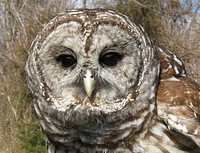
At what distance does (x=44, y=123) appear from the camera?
3.60m

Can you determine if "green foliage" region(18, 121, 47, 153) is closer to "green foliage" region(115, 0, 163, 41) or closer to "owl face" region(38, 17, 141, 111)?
"green foliage" region(115, 0, 163, 41)

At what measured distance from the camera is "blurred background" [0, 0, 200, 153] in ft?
38.0

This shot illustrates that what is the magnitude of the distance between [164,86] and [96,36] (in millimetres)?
668

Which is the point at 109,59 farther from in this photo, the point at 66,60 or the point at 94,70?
the point at 66,60

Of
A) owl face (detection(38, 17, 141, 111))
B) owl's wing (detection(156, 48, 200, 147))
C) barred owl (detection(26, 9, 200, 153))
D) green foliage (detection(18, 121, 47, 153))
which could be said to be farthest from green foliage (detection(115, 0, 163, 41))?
owl face (detection(38, 17, 141, 111))

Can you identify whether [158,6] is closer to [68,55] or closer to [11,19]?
[11,19]

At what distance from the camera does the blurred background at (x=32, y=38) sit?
11.6m

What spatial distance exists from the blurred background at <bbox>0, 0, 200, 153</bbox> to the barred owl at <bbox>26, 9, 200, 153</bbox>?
21.5 feet

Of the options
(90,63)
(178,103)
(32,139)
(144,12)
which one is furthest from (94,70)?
(144,12)

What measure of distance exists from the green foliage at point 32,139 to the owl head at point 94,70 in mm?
7623

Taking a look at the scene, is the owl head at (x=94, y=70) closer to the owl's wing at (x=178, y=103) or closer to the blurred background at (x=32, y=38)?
the owl's wing at (x=178, y=103)

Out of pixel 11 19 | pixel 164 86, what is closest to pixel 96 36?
pixel 164 86

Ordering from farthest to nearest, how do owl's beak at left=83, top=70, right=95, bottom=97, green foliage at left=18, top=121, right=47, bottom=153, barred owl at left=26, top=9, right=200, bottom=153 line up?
green foliage at left=18, top=121, right=47, bottom=153 < barred owl at left=26, top=9, right=200, bottom=153 < owl's beak at left=83, top=70, right=95, bottom=97

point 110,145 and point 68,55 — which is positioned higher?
point 68,55
